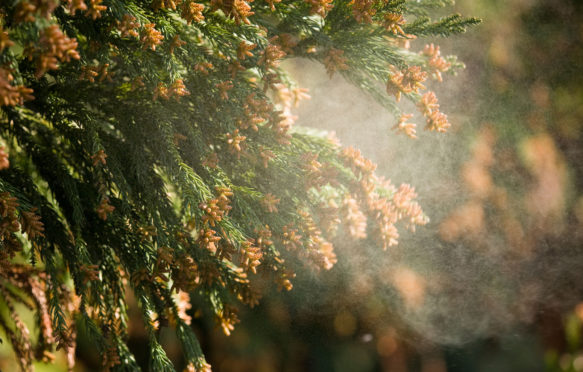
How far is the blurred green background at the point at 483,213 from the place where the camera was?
7.70 feet

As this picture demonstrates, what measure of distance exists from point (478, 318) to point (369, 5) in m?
2.40

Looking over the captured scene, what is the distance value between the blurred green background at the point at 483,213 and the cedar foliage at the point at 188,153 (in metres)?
1.06

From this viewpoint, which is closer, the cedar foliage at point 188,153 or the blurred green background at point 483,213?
the cedar foliage at point 188,153

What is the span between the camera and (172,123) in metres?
1.02

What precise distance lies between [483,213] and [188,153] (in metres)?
2.22

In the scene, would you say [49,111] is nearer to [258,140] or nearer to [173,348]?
[258,140]

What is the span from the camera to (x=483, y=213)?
275 centimetres

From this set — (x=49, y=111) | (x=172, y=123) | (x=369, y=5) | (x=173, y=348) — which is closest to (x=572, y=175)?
(x=369, y=5)

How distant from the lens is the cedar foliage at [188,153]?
95 centimetres

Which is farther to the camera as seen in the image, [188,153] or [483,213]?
[483,213]

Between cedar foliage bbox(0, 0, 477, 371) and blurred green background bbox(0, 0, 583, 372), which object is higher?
cedar foliage bbox(0, 0, 477, 371)

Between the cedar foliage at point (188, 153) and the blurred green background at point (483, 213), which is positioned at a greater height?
the cedar foliage at point (188, 153)

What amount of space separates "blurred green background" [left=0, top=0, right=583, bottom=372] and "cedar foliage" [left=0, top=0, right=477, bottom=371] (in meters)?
1.06

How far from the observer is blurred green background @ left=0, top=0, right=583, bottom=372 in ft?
7.70
